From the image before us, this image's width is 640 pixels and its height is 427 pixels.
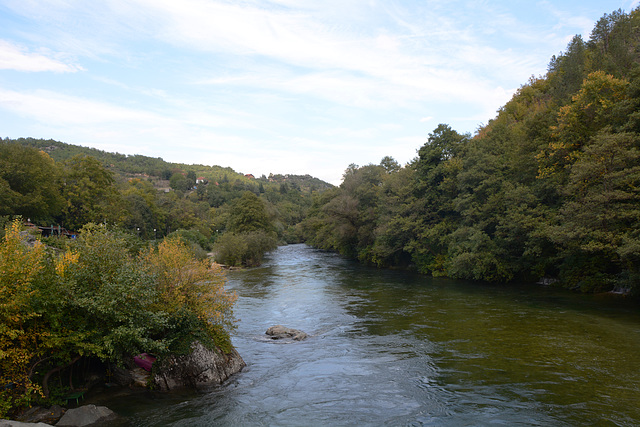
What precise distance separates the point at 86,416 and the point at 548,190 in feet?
→ 110

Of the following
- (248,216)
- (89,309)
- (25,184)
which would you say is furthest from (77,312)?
(248,216)

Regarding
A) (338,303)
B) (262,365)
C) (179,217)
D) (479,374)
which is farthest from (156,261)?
(179,217)

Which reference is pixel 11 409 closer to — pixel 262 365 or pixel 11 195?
pixel 262 365

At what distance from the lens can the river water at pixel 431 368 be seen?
41.4 feet

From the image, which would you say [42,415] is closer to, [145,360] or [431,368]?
[145,360]

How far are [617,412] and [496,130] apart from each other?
117 ft

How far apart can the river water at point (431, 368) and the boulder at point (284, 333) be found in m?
0.67

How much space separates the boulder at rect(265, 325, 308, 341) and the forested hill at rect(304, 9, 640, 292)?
1832 cm

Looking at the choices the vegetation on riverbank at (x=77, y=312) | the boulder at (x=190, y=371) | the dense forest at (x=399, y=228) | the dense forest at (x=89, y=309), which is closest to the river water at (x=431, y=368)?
the boulder at (x=190, y=371)

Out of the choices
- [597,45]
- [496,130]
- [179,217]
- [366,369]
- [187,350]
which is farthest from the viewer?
[179,217]

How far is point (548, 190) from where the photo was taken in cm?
3253

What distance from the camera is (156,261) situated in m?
17.0

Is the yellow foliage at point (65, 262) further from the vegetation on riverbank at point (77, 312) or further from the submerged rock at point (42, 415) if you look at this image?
the submerged rock at point (42, 415)

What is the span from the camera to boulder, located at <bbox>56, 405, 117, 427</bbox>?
1195cm
